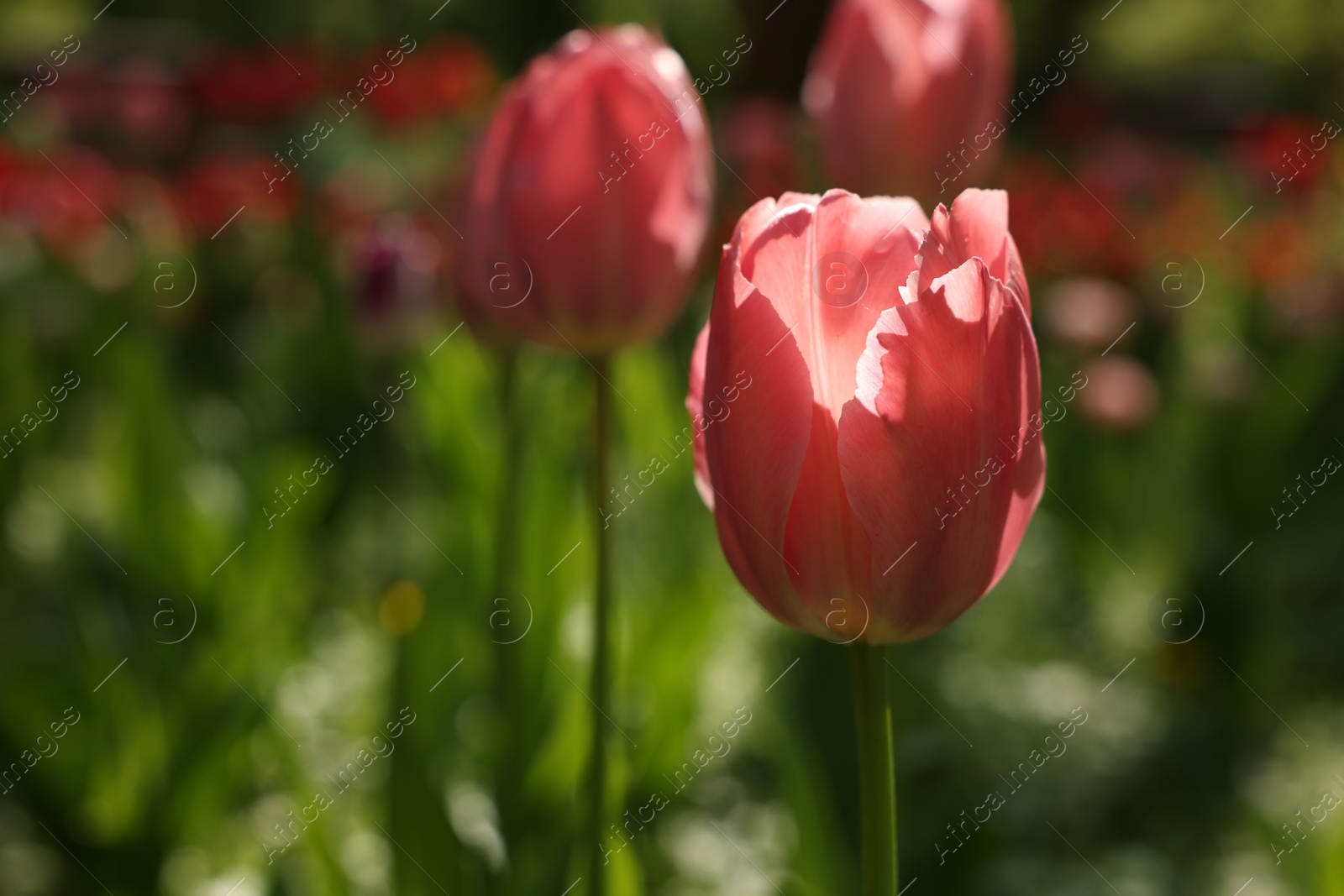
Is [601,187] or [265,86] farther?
[265,86]

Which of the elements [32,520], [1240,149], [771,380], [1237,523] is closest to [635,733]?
[771,380]

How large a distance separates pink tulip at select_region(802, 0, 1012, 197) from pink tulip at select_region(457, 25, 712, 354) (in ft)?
1.21

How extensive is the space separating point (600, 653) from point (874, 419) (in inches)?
16.0

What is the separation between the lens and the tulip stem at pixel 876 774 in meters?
0.48

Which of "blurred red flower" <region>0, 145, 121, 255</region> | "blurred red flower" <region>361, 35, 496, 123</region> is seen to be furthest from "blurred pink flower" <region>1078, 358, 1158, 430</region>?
"blurred red flower" <region>0, 145, 121, 255</region>

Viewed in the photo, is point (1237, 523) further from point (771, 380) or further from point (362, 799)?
point (771, 380)

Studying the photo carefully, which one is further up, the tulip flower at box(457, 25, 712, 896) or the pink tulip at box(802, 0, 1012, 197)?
the tulip flower at box(457, 25, 712, 896)

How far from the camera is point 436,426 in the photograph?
5.56 feet

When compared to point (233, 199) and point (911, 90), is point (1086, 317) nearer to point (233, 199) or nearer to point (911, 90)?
point (911, 90)

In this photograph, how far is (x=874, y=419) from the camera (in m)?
0.46

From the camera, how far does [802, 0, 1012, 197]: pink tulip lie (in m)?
1.18

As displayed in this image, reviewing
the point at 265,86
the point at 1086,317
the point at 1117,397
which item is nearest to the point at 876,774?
the point at 1117,397

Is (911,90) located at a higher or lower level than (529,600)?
higher

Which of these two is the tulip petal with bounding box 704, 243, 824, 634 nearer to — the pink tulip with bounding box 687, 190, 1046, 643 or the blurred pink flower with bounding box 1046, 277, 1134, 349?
the pink tulip with bounding box 687, 190, 1046, 643
